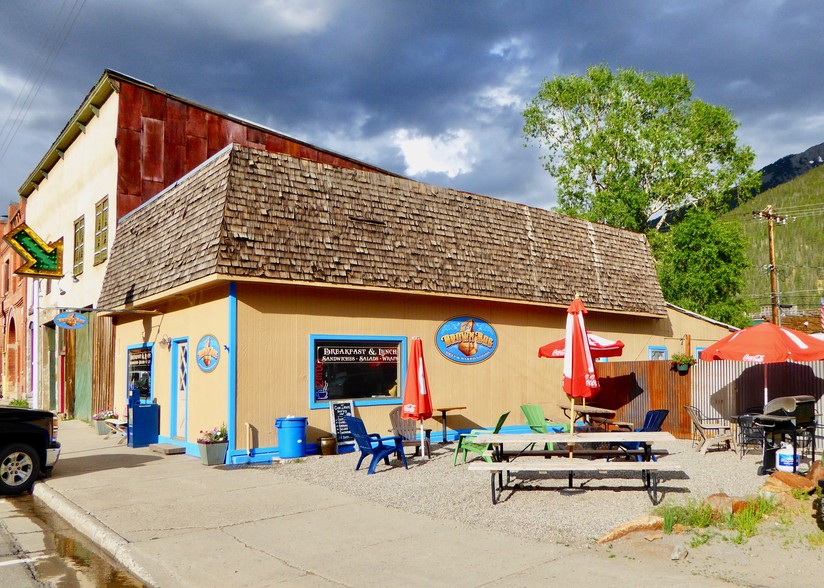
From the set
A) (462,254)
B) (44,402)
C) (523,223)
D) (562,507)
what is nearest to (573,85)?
(523,223)

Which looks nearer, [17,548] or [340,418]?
[17,548]

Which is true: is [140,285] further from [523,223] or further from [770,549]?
[770,549]

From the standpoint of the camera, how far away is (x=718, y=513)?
755 centimetres

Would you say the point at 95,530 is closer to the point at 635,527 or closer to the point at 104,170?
the point at 635,527

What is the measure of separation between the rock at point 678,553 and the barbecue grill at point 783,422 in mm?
4815

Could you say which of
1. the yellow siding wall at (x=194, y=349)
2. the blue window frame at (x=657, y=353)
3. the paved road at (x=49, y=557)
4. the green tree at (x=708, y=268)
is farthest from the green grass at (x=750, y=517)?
the green tree at (x=708, y=268)

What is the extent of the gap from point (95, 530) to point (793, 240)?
137058 mm

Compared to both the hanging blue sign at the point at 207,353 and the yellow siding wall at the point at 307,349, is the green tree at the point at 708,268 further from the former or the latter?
the hanging blue sign at the point at 207,353

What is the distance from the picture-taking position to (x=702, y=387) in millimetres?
16250

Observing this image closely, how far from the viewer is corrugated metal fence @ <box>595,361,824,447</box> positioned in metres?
14.6

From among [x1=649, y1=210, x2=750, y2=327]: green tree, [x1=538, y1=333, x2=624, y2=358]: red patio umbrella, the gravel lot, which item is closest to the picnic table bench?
the gravel lot

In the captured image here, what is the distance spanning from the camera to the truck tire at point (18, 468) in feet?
35.8

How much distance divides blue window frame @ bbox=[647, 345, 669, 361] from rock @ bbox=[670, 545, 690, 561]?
1568cm

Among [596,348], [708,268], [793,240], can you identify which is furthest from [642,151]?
[793,240]
